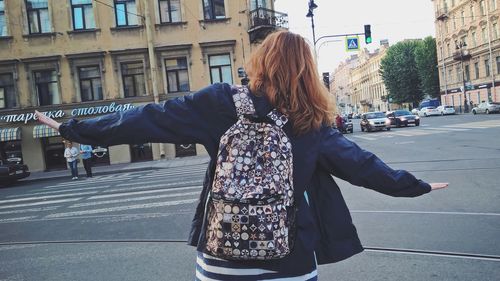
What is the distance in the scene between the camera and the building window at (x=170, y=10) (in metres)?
24.8

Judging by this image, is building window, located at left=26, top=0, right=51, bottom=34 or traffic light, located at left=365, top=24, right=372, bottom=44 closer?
building window, located at left=26, top=0, right=51, bottom=34

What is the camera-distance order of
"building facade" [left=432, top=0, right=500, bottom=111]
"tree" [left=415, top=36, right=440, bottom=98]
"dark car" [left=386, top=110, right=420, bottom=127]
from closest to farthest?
"dark car" [left=386, top=110, right=420, bottom=127], "building facade" [left=432, top=0, right=500, bottom=111], "tree" [left=415, top=36, right=440, bottom=98]

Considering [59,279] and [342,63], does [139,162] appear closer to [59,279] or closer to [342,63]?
[59,279]

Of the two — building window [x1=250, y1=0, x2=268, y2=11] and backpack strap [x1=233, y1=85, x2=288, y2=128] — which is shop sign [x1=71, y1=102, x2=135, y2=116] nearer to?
building window [x1=250, y1=0, x2=268, y2=11]

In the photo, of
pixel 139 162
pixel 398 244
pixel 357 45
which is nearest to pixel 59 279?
pixel 398 244

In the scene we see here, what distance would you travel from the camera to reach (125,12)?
24.5 meters

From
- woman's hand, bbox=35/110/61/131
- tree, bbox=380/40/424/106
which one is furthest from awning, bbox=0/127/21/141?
tree, bbox=380/40/424/106

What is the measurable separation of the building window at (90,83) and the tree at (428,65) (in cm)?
5795

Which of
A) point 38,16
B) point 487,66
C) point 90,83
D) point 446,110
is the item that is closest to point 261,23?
point 90,83

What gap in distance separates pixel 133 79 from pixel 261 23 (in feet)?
25.4

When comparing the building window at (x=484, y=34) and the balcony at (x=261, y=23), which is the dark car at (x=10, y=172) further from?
the building window at (x=484, y=34)

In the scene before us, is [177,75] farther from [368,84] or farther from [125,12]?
[368,84]

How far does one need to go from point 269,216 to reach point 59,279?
3.55m

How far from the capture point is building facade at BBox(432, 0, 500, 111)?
51.6 m
